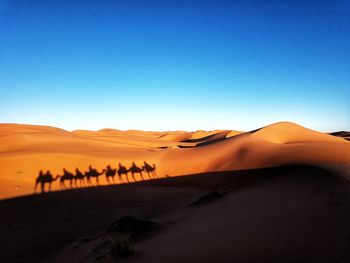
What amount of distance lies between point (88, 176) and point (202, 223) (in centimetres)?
1195

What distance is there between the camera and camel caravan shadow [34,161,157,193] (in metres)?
15.3

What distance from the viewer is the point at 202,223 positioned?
6.41m

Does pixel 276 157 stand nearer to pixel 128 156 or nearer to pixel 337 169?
pixel 337 169

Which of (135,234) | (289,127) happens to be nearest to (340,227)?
(135,234)

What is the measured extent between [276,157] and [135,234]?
34.5 ft

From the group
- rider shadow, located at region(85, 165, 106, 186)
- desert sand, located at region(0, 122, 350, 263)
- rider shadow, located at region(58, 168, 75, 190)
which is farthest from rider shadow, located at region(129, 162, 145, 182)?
A: rider shadow, located at region(58, 168, 75, 190)

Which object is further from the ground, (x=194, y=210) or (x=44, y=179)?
(x=44, y=179)

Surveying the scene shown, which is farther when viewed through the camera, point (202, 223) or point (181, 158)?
point (181, 158)

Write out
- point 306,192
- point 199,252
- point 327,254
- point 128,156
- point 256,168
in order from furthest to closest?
point 128,156 → point 256,168 → point 306,192 → point 199,252 → point 327,254

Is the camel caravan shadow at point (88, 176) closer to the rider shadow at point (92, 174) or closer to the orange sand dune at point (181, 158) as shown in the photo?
the rider shadow at point (92, 174)

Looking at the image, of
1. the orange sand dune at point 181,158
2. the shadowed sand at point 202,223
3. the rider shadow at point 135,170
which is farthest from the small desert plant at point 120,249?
the rider shadow at point 135,170

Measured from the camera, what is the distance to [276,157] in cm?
1481

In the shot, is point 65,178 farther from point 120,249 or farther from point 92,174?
point 120,249

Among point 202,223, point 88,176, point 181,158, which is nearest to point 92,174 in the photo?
point 88,176
